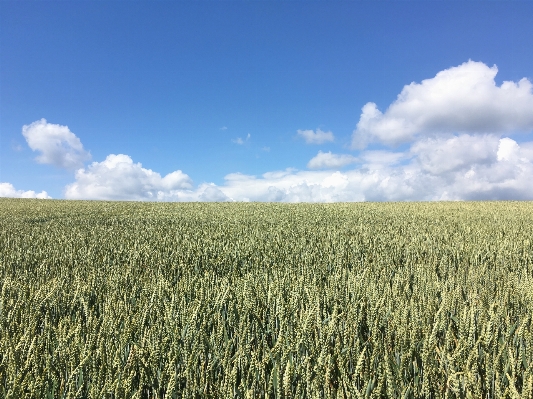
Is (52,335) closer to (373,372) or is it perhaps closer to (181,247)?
(373,372)

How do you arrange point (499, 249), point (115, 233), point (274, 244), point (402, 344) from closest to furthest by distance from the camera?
1. point (402, 344)
2. point (499, 249)
3. point (274, 244)
4. point (115, 233)

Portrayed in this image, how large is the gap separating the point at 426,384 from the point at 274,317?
1.31m

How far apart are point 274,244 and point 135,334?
171 inches

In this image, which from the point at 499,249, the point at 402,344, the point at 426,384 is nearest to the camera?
the point at 426,384

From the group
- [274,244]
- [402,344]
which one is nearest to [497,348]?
[402,344]

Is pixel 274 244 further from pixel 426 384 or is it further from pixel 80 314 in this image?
pixel 426 384

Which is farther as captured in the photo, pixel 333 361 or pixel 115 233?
pixel 115 233

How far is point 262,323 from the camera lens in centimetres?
280

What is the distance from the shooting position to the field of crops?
190cm

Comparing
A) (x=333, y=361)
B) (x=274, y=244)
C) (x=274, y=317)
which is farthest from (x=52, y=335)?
(x=274, y=244)

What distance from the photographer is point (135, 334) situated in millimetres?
2559

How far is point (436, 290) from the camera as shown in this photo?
376 centimetres

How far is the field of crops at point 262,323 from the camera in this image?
74.7 inches

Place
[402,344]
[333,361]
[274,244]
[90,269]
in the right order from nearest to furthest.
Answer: [333,361] < [402,344] < [90,269] < [274,244]
